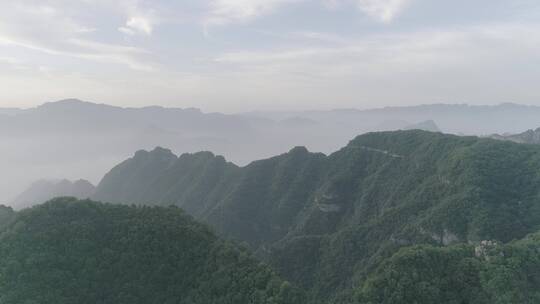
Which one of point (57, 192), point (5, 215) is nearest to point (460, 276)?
point (5, 215)

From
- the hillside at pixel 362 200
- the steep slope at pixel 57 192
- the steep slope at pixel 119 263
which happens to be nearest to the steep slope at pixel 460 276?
the steep slope at pixel 119 263

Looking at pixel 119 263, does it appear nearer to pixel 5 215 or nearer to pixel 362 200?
pixel 5 215

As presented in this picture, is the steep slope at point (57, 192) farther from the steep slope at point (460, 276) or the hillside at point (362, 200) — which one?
the steep slope at point (460, 276)

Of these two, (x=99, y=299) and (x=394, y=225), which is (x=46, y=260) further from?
(x=394, y=225)

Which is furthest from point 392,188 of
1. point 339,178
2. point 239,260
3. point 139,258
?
point 139,258

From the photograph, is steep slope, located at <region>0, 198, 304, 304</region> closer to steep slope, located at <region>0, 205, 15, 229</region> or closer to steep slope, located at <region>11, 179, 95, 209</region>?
steep slope, located at <region>0, 205, 15, 229</region>

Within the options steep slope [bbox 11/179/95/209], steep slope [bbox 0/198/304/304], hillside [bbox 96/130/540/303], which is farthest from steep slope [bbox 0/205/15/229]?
steep slope [bbox 11/179/95/209]

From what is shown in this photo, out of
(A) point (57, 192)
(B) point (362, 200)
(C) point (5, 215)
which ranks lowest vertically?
(A) point (57, 192)
